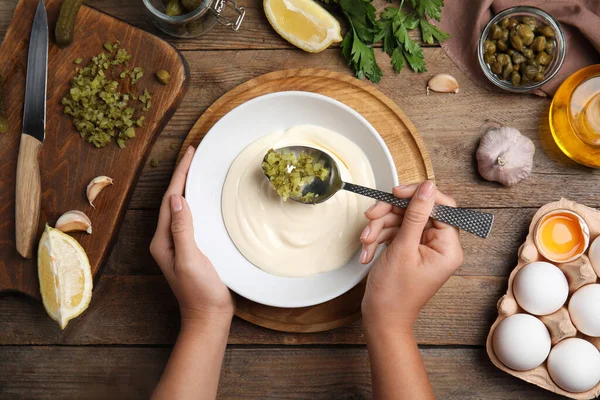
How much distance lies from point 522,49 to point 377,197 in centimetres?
62

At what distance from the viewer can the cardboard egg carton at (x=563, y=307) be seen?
1399 mm

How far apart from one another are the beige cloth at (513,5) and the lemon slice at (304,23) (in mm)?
346

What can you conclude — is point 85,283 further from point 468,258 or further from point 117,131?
point 468,258

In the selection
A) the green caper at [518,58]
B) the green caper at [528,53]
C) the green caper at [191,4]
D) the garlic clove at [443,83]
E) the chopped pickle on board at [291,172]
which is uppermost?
the green caper at [528,53]

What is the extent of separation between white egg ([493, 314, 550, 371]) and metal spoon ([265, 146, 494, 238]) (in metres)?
0.27

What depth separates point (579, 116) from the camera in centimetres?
151

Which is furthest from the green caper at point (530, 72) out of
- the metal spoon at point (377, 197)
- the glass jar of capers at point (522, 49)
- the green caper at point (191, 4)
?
the green caper at point (191, 4)

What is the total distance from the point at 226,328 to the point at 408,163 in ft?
2.24

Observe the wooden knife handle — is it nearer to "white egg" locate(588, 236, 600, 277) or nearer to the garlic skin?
the garlic skin

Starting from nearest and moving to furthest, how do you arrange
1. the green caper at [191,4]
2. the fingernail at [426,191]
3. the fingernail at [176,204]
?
1. the fingernail at [426,191]
2. the fingernail at [176,204]
3. the green caper at [191,4]

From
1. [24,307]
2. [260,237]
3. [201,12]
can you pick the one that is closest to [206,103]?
[201,12]

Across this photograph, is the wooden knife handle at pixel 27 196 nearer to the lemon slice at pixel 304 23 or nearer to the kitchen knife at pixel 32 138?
the kitchen knife at pixel 32 138

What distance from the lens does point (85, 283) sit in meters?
1.45

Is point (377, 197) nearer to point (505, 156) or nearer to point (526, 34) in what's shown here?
point (505, 156)
